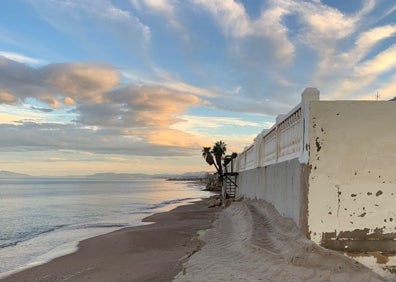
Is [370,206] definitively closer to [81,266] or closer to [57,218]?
[81,266]

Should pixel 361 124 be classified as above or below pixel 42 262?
above

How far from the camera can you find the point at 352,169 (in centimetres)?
799

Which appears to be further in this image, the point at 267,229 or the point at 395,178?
the point at 267,229

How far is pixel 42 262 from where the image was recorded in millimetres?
11953

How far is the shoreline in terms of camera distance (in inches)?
360

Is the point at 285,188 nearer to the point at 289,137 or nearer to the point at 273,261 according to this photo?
the point at 289,137

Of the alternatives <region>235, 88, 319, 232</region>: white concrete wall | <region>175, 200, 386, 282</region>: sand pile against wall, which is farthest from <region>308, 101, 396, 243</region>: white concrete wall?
<region>175, 200, 386, 282</region>: sand pile against wall

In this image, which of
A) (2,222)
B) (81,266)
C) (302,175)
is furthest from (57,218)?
(302,175)

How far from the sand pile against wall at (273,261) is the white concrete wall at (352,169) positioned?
1.75 ft

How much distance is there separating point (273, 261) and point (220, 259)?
1.43 meters

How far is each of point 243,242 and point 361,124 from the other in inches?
148

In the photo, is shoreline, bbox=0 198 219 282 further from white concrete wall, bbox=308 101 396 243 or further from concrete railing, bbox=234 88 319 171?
concrete railing, bbox=234 88 319 171

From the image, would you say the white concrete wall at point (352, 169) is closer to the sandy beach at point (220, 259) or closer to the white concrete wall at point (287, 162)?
the white concrete wall at point (287, 162)

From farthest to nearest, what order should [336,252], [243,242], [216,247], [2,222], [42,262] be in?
[2,222] < [42,262] < [216,247] < [243,242] < [336,252]
